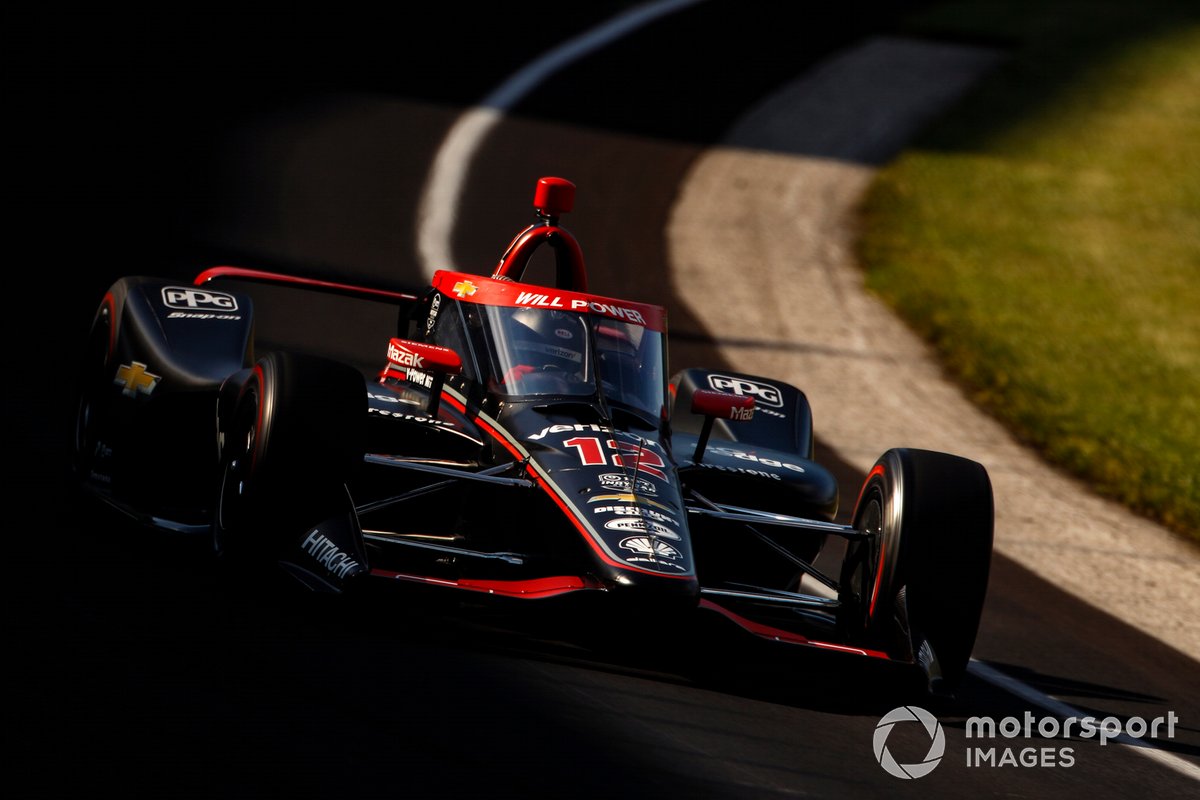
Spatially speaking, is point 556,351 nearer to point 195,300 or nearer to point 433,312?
point 433,312

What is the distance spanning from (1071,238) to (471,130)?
6.68 meters

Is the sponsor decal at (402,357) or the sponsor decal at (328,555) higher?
the sponsor decal at (402,357)

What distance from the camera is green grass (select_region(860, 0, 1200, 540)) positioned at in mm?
12688

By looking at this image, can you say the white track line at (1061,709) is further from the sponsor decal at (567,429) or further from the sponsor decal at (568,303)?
the sponsor decal at (568,303)

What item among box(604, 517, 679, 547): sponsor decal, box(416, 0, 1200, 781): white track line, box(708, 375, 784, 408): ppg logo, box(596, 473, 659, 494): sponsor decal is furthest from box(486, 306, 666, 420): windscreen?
box(416, 0, 1200, 781): white track line

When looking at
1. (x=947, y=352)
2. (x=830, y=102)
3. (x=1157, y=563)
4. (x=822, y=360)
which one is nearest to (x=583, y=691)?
(x=1157, y=563)

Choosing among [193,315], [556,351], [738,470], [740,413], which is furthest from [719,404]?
[193,315]

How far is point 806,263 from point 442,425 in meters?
9.29

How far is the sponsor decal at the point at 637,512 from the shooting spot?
6379 mm

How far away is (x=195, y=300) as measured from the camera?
27.3ft

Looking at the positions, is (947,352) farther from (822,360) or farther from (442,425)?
(442,425)

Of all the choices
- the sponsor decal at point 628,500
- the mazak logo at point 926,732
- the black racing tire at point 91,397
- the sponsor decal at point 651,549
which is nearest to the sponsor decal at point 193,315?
the black racing tire at point 91,397

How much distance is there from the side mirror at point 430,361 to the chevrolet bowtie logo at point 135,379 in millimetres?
1130

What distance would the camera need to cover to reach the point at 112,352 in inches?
318
